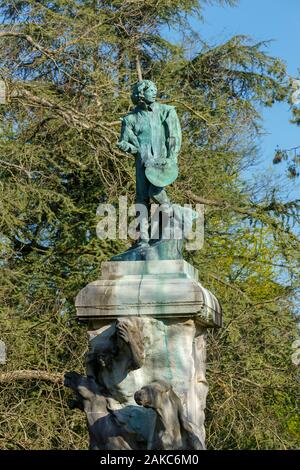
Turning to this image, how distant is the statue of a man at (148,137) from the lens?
10492 millimetres

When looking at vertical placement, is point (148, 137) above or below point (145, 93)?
below

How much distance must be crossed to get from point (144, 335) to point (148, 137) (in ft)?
5.63

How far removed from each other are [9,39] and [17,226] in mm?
2707

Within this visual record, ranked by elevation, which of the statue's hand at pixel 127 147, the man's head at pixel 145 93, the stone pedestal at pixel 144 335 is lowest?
the stone pedestal at pixel 144 335

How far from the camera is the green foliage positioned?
17.2 m

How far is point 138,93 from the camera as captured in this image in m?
10.6

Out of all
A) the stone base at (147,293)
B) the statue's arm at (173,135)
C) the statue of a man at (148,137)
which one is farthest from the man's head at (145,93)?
the stone base at (147,293)

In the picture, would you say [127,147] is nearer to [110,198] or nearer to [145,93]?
[145,93]

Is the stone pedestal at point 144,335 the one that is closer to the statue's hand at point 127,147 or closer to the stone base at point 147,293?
the stone base at point 147,293

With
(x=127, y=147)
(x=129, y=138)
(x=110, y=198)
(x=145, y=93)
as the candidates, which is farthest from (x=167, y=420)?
(x=110, y=198)

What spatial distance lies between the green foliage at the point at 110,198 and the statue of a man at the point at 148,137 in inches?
245

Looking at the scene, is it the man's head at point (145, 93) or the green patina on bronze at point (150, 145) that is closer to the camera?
the green patina on bronze at point (150, 145)

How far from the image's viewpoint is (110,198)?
18125 mm
